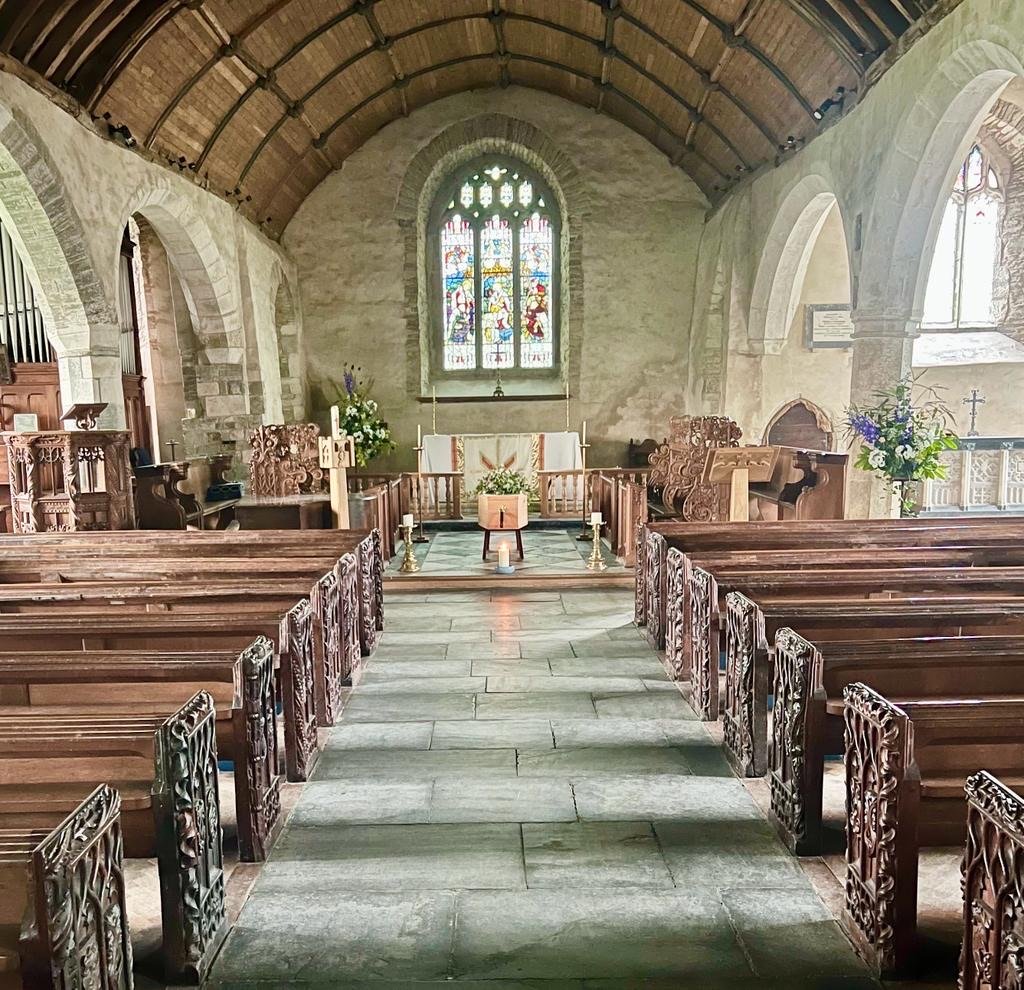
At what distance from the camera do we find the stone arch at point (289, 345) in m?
12.8

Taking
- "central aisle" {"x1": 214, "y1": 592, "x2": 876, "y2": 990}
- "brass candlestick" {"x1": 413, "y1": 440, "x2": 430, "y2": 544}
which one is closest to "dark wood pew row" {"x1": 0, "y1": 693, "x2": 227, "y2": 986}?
"central aisle" {"x1": 214, "y1": 592, "x2": 876, "y2": 990}

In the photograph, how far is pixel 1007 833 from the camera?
61.4 inches

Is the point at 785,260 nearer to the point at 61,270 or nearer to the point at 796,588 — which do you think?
the point at 796,588

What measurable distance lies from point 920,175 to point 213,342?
27.2 feet

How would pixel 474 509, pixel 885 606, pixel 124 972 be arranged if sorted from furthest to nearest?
pixel 474 509, pixel 885 606, pixel 124 972

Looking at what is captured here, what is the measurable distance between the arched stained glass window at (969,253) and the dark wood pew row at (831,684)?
11.2 meters

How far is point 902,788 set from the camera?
2.02 metres

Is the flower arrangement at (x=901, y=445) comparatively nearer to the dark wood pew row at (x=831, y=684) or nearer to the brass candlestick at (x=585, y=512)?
the brass candlestick at (x=585, y=512)

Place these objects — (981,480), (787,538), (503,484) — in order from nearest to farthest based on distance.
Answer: (787,538)
(503,484)
(981,480)

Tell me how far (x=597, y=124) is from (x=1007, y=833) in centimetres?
1318

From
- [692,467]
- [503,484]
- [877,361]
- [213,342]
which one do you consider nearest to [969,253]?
[877,361]

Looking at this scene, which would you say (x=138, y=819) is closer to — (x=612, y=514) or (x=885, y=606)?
(x=885, y=606)

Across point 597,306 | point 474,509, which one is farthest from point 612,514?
point 597,306

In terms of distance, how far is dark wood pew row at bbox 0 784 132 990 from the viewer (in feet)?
4.83
